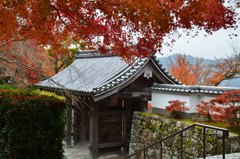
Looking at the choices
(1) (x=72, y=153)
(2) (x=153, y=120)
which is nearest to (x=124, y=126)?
(2) (x=153, y=120)

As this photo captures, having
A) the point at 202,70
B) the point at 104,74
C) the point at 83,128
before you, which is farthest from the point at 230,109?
the point at 202,70

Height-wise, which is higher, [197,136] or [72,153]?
[197,136]

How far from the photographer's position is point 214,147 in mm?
6383

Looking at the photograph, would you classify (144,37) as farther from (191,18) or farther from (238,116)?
(238,116)

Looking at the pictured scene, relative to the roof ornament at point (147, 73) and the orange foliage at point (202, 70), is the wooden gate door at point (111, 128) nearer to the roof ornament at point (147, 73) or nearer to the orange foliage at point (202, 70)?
the roof ornament at point (147, 73)

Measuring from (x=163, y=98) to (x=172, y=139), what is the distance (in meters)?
2.41

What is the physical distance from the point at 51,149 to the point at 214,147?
181 inches

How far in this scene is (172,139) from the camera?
7.96 meters

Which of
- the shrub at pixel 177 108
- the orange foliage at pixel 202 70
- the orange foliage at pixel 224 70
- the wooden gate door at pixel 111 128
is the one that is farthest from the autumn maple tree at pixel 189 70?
the shrub at pixel 177 108

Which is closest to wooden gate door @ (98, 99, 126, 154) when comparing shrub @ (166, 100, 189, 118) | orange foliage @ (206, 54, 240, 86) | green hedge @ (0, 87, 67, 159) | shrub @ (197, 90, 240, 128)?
shrub @ (166, 100, 189, 118)

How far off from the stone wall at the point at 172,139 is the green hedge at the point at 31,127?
3987 mm

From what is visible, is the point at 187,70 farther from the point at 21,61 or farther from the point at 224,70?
the point at 21,61

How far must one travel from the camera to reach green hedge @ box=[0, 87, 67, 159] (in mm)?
5348

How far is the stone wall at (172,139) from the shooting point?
6.36 meters
